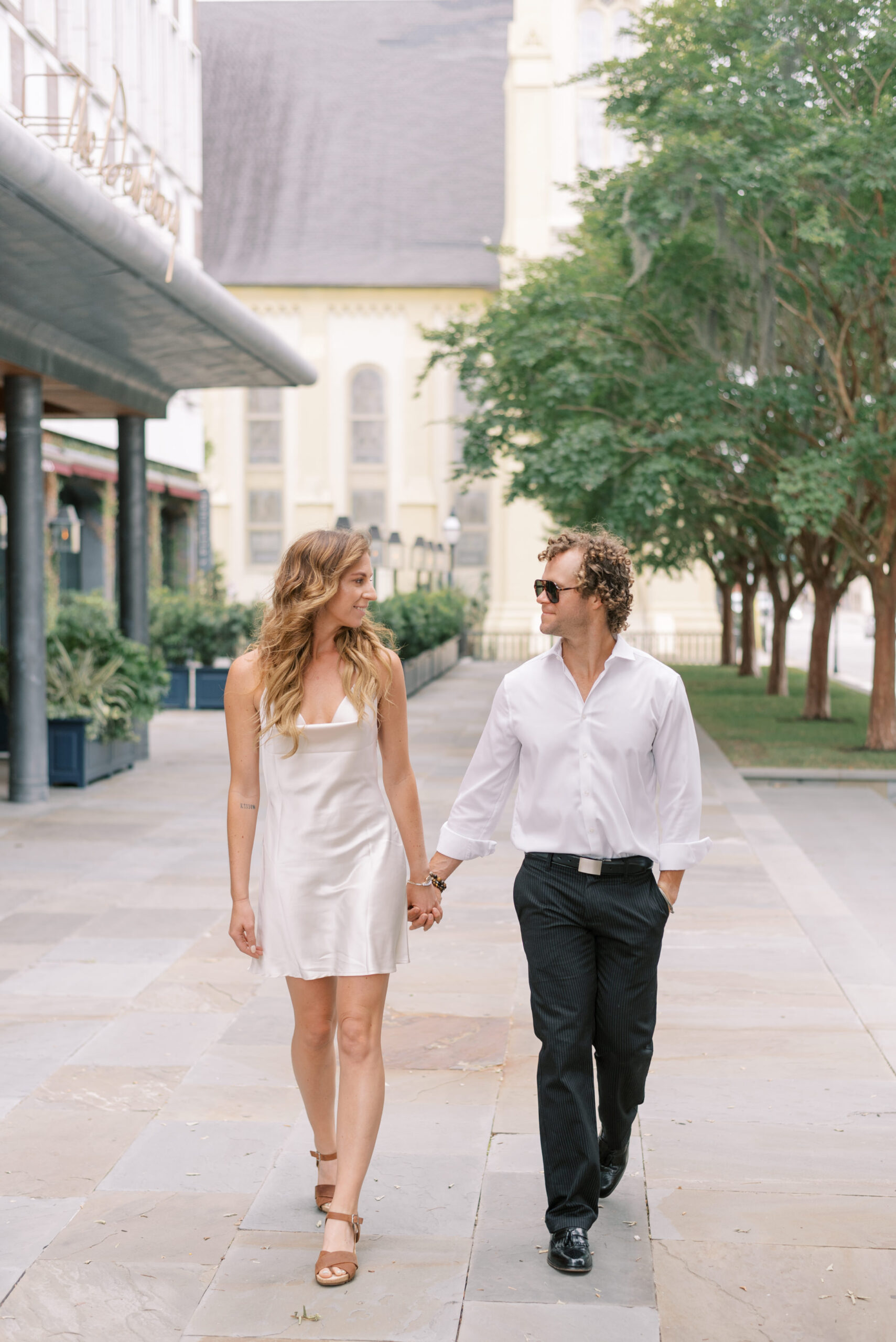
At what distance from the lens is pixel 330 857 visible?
12.4 feet

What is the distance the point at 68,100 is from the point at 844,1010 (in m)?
16.7

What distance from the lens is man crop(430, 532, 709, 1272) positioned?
381 centimetres

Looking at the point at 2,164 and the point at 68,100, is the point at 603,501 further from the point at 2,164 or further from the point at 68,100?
the point at 2,164

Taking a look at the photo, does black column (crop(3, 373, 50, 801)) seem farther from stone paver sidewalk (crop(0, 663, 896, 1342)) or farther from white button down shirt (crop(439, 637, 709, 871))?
white button down shirt (crop(439, 637, 709, 871))

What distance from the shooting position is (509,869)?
988 centimetres

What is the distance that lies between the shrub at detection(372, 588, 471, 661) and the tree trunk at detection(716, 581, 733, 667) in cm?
672

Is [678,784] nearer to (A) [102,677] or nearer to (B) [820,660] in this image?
(A) [102,677]

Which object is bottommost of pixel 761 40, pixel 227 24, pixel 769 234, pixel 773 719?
pixel 773 719

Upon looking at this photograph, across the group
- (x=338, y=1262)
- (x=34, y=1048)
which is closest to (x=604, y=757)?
(x=338, y=1262)

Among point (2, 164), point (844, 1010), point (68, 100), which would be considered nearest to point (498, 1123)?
point (844, 1010)

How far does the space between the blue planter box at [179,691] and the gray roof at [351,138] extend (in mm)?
31682

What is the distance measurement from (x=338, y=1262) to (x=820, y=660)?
18.1m

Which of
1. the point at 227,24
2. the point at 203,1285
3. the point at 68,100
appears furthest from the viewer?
the point at 227,24

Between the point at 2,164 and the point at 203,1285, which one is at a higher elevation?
the point at 2,164
